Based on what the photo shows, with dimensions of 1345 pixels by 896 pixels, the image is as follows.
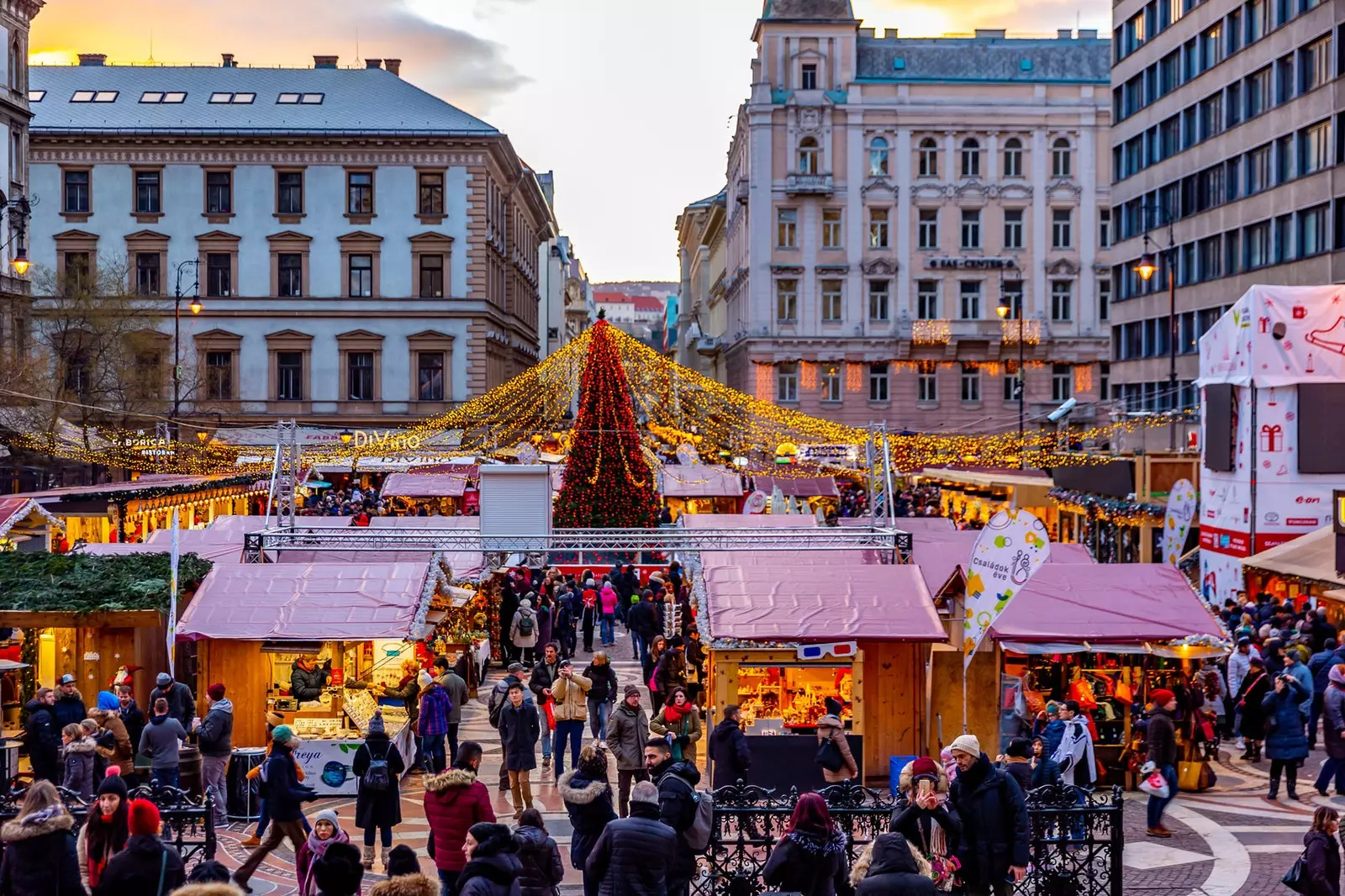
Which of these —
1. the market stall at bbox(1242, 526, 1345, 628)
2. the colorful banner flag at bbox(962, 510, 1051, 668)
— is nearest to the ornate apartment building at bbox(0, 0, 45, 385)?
the market stall at bbox(1242, 526, 1345, 628)

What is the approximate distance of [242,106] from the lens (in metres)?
62.5

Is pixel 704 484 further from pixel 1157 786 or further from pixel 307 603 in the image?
pixel 1157 786

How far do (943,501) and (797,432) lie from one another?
8.39m

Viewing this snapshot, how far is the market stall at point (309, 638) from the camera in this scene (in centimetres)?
1638

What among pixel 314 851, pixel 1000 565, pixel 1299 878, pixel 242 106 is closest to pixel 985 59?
pixel 242 106

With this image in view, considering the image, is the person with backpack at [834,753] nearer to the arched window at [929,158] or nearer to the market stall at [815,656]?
the market stall at [815,656]

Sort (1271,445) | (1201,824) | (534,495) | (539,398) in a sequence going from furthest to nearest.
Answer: (539,398) < (1271,445) < (534,495) < (1201,824)

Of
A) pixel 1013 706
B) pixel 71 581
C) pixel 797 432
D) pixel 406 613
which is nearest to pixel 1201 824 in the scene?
pixel 1013 706

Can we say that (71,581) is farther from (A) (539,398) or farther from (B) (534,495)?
(A) (539,398)

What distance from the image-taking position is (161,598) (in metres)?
17.2

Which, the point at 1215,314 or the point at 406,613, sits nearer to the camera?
the point at 406,613

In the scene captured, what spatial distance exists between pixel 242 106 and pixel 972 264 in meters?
33.2

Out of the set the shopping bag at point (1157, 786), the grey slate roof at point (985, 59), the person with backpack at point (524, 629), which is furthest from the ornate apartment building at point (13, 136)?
the shopping bag at point (1157, 786)

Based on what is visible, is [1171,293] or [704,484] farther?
[704,484]
